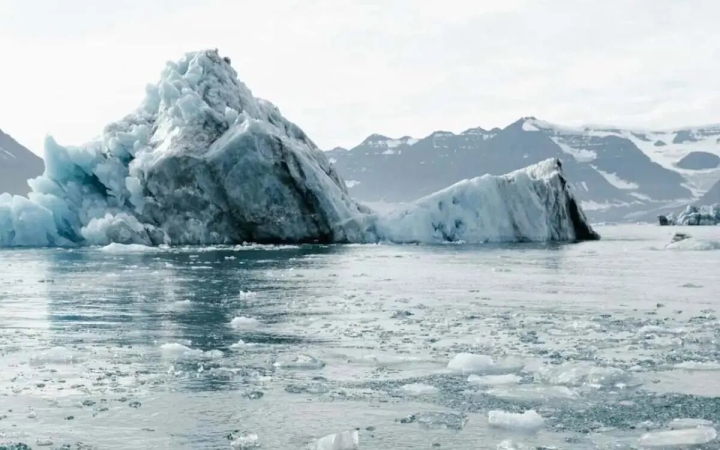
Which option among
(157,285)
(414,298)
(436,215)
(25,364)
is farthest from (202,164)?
(25,364)

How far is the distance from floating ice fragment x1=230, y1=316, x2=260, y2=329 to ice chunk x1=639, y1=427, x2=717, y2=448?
269 inches

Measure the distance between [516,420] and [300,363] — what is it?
2994 millimetres

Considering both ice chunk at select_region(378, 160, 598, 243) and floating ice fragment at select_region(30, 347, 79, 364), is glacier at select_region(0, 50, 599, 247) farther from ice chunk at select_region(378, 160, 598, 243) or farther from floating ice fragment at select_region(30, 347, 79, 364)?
floating ice fragment at select_region(30, 347, 79, 364)

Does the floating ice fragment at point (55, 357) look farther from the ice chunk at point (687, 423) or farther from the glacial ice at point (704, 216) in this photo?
the glacial ice at point (704, 216)

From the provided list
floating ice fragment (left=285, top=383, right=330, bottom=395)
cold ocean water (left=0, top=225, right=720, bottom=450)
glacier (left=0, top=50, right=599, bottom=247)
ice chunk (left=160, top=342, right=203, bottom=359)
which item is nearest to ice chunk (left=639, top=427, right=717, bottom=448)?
cold ocean water (left=0, top=225, right=720, bottom=450)

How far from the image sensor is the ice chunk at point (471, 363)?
8.36 metres

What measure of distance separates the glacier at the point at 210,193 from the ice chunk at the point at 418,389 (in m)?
28.0

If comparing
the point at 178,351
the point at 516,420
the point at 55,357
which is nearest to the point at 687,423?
the point at 516,420

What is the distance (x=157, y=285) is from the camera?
58.3 feet

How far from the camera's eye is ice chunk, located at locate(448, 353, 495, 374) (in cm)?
836

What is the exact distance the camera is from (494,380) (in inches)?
308

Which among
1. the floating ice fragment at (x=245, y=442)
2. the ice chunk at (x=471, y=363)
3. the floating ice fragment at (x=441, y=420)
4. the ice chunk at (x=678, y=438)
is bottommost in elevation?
the ice chunk at (x=678, y=438)

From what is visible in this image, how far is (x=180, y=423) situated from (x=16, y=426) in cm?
123

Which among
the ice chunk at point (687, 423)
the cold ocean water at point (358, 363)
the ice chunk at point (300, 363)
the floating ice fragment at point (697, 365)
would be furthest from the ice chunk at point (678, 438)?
the ice chunk at point (300, 363)
